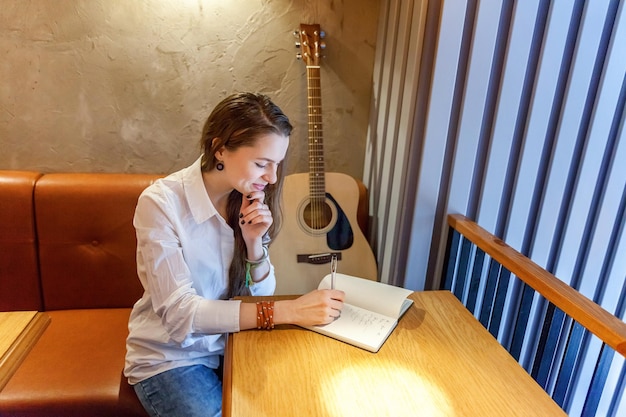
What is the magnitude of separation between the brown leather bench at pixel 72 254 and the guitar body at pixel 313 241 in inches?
23.0

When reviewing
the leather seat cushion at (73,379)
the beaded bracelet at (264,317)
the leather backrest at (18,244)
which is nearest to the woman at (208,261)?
the beaded bracelet at (264,317)

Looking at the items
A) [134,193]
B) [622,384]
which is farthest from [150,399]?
[622,384]

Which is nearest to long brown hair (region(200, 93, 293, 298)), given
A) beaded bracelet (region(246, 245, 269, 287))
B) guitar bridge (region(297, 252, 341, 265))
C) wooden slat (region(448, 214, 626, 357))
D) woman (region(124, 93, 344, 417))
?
woman (region(124, 93, 344, 417))

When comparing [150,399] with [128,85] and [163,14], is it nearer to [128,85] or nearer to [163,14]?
[128,85]

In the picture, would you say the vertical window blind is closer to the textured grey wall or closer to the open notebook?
the textured grey wall

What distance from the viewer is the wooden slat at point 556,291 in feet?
2.77

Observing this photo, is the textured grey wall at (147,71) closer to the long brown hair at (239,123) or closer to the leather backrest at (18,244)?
the leather backrest at (18,244)

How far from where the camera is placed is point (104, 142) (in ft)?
5.95

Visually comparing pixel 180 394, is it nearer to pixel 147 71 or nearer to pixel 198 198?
pixel 198 198

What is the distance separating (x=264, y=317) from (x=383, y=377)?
305 mm

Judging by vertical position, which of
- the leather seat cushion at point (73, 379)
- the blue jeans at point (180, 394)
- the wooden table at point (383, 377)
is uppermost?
the wooden table at point (383, 377)

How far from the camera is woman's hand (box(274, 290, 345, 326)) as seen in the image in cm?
100

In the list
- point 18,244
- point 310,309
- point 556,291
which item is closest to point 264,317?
point 310,309

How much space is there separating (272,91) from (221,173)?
881 millimetres
